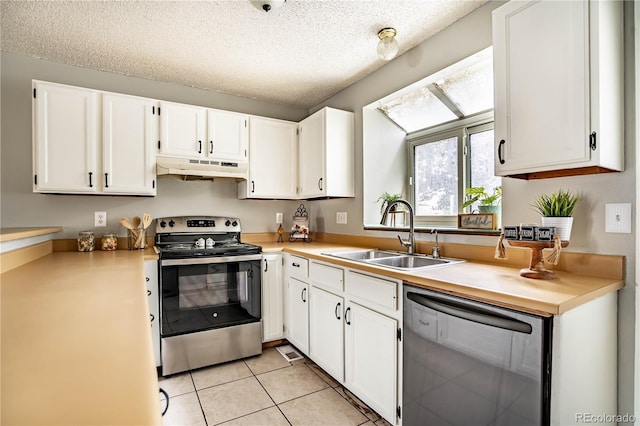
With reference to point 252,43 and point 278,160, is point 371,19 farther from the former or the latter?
point 278,160

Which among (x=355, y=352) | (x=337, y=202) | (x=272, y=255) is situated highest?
(x=337, y=202)

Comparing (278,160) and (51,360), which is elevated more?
(278,160)

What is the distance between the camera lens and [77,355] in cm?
64

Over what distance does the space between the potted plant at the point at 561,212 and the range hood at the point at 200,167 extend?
224cm

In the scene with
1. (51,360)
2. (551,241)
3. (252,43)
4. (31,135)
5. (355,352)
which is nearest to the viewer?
(51,360)

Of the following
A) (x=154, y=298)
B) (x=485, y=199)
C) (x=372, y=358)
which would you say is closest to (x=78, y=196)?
(x=154, y=298)

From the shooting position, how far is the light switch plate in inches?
53.0

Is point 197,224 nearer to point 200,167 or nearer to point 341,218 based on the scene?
point 200,167

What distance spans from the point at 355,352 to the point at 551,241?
1.20m

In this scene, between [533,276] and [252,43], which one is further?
[252,43]

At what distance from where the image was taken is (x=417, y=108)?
265 cm

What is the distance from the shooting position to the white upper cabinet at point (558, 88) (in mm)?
1263

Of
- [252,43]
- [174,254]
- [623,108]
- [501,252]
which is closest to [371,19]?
[252,43]

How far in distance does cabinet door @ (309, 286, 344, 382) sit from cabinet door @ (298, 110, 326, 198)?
0.99m
